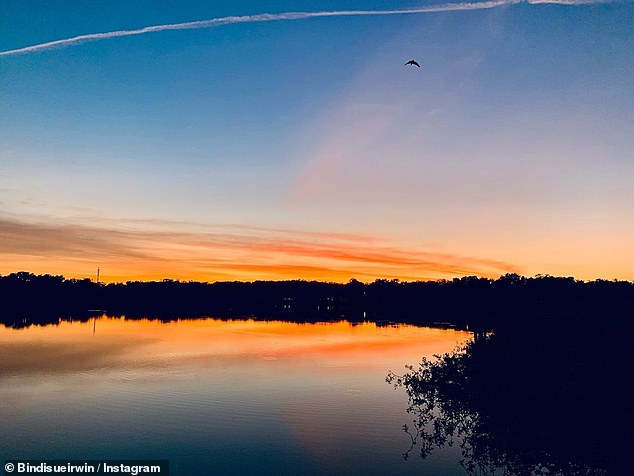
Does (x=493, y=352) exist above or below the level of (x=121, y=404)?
above

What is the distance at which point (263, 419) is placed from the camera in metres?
31.0

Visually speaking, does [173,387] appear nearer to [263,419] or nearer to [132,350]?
[263,419]

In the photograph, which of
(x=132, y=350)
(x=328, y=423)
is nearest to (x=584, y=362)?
(x=328, y=423)

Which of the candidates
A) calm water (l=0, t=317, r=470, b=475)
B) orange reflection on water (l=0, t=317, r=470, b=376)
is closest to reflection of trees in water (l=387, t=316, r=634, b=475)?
calm water (l=0, t=317, r=470, b=475)

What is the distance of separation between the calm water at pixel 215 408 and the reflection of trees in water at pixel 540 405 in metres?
1.68

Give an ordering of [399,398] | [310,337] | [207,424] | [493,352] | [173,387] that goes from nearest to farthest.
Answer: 1. [207,424]
2. [493,352]
3. [399,398]
4. [173,387]
5. [310,337]

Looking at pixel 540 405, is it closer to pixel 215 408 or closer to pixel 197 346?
pixel 215 408

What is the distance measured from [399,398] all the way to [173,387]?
1670 cm

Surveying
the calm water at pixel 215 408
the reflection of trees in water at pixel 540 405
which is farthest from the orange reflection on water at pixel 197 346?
the reflection of trees in water at pixel 540 405

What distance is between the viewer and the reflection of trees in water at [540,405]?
2088 centimetres

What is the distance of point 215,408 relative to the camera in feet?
109

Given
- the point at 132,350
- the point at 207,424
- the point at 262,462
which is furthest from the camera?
the point at 132,350

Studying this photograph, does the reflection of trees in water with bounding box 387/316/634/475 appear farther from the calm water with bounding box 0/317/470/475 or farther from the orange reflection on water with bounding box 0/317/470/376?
the orange reflection on water with bounding box 0/317/470/376

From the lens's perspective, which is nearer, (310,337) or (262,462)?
(262,462)
